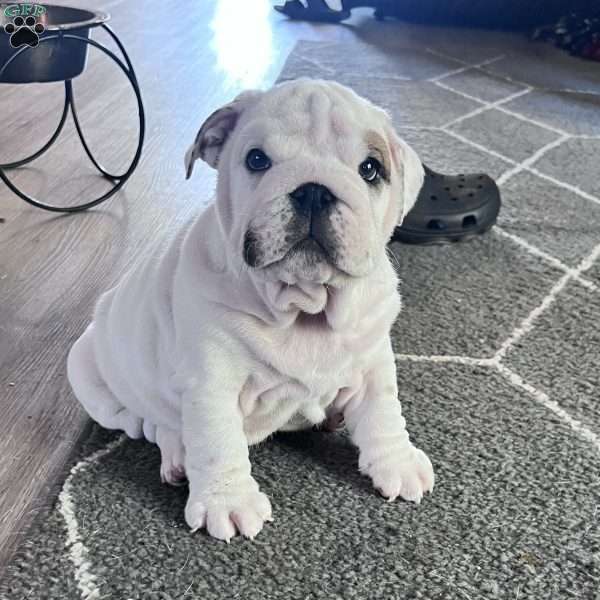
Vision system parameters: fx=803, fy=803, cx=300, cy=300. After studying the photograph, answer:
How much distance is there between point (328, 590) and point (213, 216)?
1.41 feet

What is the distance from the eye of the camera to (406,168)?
918 millimetres

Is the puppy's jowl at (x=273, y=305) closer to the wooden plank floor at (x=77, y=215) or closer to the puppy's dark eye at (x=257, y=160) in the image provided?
the puppy's dark eye at (x=257, y=160)

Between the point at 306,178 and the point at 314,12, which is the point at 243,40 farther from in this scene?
the point at 306,178

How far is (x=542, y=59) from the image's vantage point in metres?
3.42

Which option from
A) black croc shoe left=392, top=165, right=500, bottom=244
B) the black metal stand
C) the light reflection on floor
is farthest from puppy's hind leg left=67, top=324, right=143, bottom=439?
the light reflection on floor

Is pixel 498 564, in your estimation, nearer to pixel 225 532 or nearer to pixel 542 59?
pixel 225 532

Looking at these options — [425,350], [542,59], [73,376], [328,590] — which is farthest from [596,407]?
[542,59]

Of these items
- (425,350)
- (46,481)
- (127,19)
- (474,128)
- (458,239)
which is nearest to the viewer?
(46,481)

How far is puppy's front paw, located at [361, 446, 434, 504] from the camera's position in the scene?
0.97 meters

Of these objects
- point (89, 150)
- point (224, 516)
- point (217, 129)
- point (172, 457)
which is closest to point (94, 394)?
point (172, 457)

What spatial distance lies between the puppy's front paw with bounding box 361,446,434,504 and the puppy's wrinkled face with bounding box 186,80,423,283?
0.88ft

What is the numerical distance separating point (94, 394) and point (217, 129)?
403 millimetres

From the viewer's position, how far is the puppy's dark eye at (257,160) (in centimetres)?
85

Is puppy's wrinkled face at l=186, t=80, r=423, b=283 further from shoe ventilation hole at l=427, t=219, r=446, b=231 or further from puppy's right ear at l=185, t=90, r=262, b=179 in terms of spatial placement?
shoe ventilation hole at l=427, t=219, r=446, b=231
